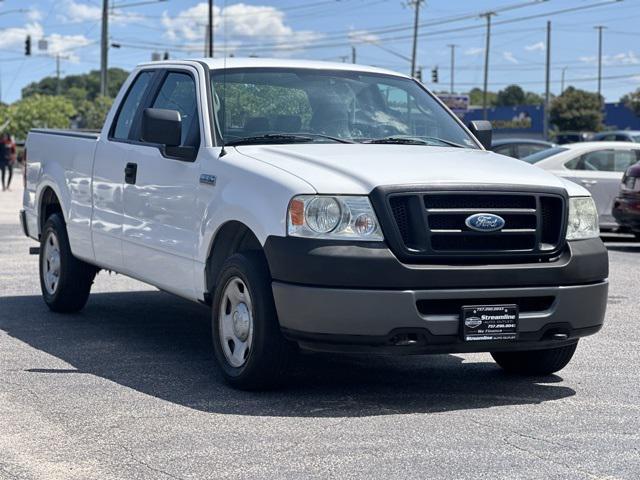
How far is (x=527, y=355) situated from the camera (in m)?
7.79

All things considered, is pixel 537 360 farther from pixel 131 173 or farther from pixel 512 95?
pixel 512 95

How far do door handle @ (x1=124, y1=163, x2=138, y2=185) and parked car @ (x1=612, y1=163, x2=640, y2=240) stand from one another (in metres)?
10.2

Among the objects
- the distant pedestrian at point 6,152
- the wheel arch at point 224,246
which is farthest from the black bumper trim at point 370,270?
the distant pedestrian at point 6,152

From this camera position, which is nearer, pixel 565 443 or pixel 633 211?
pixel 565 443

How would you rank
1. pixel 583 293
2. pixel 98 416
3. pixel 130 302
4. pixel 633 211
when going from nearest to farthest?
pixel 98 416 → pixel 583 293 → pixel 130 302 → pixel 633 211

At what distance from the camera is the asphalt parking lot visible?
5.57 m

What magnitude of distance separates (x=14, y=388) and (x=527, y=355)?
304cm

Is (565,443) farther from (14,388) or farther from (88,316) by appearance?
(88,316)

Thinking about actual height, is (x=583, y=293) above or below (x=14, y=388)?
above

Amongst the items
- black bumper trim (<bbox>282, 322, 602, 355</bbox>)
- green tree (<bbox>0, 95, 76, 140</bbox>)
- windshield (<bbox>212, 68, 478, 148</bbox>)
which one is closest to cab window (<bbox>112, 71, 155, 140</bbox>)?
windshield (<bbox>212, 68, 478, 148</bbox>)

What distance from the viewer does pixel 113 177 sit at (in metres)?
9.07

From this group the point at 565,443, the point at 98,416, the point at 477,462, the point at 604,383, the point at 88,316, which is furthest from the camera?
the point at 88,316

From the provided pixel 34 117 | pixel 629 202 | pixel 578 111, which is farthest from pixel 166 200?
pixel 578 111

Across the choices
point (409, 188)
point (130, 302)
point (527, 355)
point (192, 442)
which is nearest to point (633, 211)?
point (130, 302)
